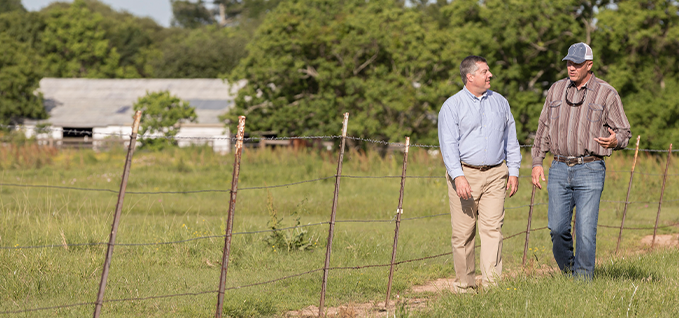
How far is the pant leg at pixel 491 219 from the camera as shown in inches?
210

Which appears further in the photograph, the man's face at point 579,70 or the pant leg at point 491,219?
the pant leg at point 491,219

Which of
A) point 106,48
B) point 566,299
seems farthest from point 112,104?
point 566,299

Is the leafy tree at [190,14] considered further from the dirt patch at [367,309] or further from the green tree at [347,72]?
the dirt patch at [367,309]

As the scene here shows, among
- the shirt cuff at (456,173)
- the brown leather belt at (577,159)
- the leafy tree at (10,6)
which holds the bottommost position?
the shirt cuff at (456,173)

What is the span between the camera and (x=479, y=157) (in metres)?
5.29

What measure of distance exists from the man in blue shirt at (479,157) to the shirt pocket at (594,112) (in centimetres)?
65

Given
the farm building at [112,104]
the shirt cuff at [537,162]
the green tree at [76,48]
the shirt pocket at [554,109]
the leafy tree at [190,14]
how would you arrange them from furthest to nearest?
the leafy tree at [190,14] < the green tree at [76,48] < the farm building at [112,104] < the shirt cuff at [537,162] < the shirt pocket at [554,109]

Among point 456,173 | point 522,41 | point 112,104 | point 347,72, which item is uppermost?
point 522,41

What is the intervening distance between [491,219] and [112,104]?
134 feet

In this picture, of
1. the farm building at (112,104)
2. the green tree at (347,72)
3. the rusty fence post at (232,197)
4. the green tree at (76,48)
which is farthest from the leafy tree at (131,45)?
the rusty fence post at (232,197)

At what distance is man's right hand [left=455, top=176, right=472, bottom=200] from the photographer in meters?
5.06

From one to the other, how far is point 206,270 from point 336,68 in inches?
815

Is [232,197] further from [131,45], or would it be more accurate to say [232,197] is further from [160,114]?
[131,45]

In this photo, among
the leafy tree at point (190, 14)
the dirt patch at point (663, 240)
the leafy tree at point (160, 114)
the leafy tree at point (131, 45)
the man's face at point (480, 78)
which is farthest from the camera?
the leafy tree at point (190, 14)
